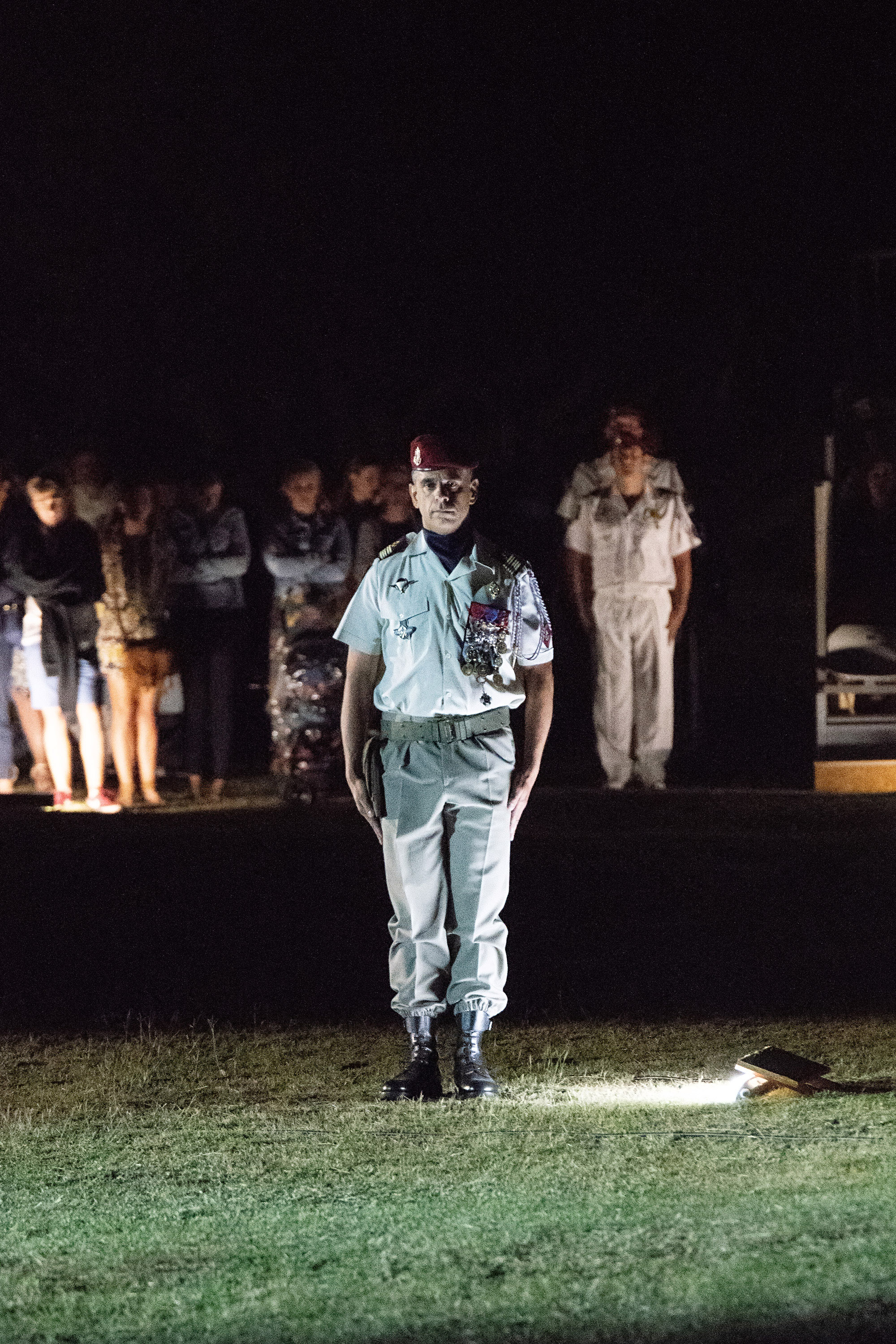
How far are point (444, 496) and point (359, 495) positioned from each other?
7.53m

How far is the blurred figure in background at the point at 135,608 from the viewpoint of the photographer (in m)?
14.2

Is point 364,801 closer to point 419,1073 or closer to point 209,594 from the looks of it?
point 419,1073

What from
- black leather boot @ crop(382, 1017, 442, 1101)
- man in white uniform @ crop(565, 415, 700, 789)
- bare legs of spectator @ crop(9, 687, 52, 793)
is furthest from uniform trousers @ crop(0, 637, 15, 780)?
black leather boot @ crop(382, 1017, 442, 1101)

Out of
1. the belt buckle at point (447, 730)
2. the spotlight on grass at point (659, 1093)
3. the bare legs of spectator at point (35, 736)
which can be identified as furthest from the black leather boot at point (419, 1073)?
the bare legs of spectator at point (35, 736)

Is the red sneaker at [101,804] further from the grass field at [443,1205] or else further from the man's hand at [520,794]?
the man's hand at [520,794]

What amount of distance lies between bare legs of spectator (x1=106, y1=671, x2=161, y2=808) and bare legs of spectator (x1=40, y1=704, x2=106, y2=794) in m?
0.19

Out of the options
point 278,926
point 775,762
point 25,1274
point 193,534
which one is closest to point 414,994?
point 25,1274

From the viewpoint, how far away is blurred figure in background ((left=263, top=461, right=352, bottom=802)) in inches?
544

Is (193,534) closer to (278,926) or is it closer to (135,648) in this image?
(135,648)

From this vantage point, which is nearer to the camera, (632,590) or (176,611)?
(176,611)

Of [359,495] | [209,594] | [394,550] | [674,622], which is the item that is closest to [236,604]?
[209,594]

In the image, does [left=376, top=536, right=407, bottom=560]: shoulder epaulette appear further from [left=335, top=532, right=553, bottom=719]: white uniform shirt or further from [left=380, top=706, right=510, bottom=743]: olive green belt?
[left=380, top=706, right=510, bottom=743]: olive green belt

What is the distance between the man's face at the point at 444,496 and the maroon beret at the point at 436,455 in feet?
0.04

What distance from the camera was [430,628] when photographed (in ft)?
22.3
